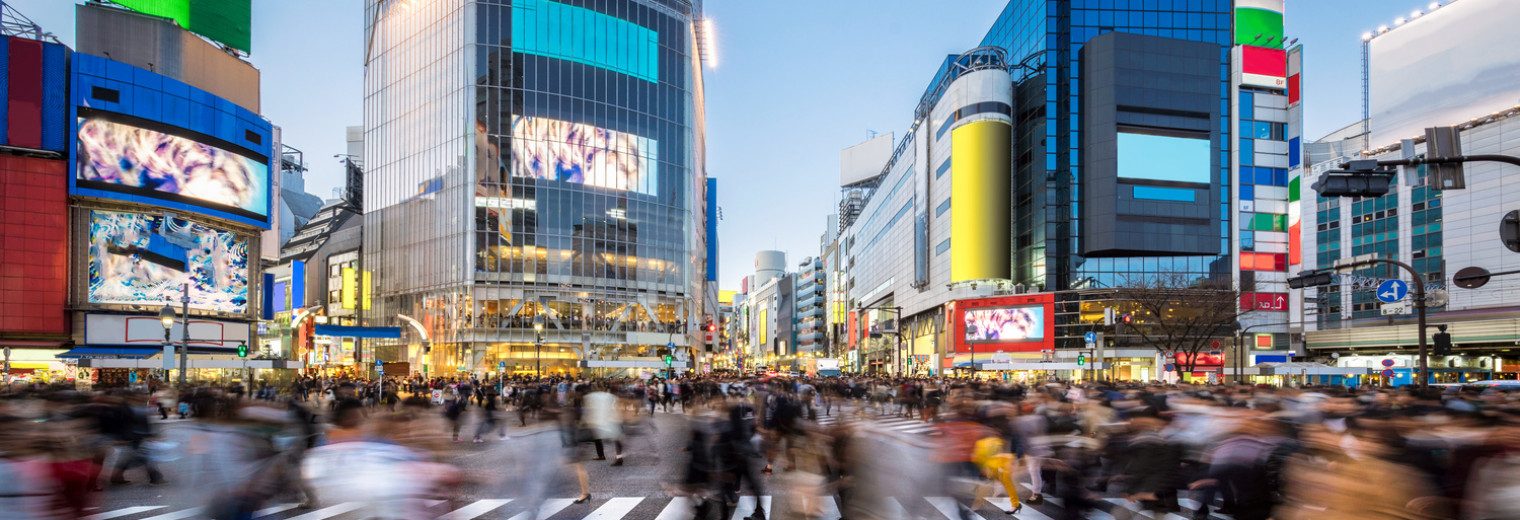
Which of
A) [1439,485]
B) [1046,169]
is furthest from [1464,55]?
[1439,485]

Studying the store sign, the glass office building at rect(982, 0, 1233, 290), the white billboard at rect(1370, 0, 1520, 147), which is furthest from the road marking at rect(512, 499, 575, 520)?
the white billboard at rect(1370, 0, 1520, 147)

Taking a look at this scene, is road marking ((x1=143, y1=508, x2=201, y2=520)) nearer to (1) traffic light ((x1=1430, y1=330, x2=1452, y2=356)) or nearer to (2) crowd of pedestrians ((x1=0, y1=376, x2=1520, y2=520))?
(2) crowd of pedestrians ((x1=0, y1=376, x2=1520, y2=520))

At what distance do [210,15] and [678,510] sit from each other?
230 ft

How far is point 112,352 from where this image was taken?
51406 mm

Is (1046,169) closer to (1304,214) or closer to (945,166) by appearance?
(945,166)

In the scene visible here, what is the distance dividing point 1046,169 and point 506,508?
67.0m

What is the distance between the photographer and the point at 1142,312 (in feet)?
216

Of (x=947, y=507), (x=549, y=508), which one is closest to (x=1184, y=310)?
(x=947, y=507)

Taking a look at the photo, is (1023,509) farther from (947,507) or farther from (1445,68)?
(1445,68)

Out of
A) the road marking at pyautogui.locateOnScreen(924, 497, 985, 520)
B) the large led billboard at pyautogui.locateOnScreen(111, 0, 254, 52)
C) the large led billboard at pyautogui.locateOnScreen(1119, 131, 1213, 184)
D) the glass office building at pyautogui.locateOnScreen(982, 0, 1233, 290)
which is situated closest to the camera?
the road marking at pyautogui.locateOnScreen(924, 497, 985, 520)

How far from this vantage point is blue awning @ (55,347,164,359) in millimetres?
49750

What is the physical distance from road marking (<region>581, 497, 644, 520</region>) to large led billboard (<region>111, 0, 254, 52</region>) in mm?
67095

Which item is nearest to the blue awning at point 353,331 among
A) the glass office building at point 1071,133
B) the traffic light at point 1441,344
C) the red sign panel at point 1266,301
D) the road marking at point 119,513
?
the road marking at point 119,513

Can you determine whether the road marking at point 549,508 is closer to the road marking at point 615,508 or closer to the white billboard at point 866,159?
the road marking at point 615,508
